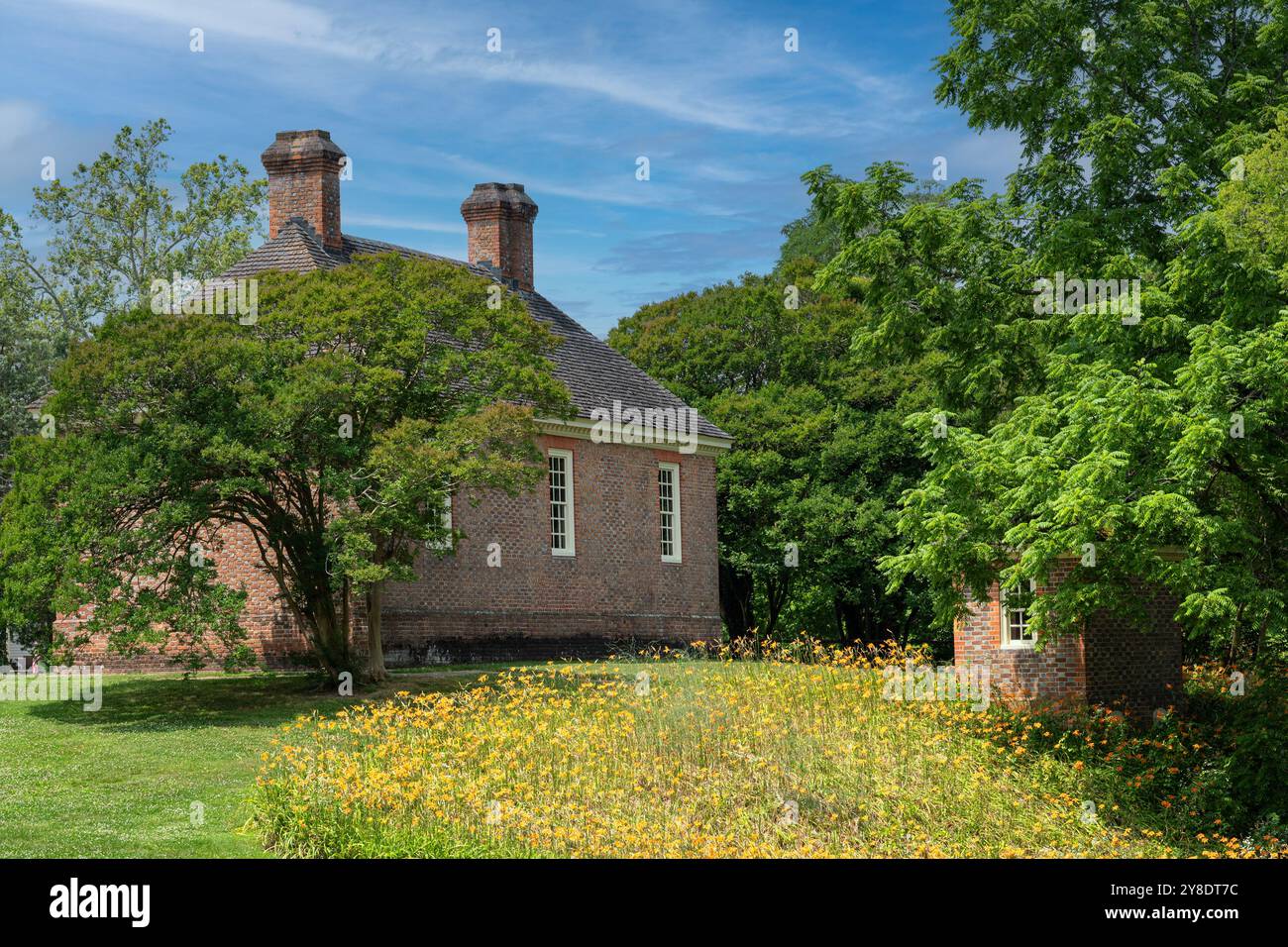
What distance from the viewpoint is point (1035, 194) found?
22438mm

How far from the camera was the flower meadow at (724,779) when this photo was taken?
13102 millimetres

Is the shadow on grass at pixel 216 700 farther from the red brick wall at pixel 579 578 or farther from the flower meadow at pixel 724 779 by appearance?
the red brick wall at pixel 579 578

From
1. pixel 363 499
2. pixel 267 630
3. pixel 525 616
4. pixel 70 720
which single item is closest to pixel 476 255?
pixel 525 616

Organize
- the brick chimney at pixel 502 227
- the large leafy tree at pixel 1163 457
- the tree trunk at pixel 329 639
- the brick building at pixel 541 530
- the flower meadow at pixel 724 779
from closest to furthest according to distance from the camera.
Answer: the flower meadow at pixel 724 779 → the large leafy tree at pixel 1163 457 → the tree trunk at pixel 329 639 → the brick building at pixel 541 530 → the brick chimney at pixel 502 227

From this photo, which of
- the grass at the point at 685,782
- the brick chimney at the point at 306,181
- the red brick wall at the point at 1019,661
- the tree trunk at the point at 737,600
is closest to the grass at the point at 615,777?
the grass at the point at 685,782

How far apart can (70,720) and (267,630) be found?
21.9ft

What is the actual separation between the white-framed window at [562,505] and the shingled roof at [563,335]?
1285mm

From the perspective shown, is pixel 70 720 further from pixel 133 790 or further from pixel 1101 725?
pixel 1101 725

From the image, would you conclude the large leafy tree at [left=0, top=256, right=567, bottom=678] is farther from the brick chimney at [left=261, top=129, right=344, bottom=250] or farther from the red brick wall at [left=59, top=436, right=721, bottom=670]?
the brick chimney at [left=261, top=129, right=344, bottom=250]

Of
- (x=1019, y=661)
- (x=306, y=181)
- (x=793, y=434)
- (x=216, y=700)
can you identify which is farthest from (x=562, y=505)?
(x=1019, y=661)

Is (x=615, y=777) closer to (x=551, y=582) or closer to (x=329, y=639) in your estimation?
(x=329, y=639)

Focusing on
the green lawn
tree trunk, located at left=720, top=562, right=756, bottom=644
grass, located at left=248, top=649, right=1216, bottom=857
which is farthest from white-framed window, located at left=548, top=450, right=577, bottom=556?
tree trunk, located at left=720, top=562, right=756, bottom=644

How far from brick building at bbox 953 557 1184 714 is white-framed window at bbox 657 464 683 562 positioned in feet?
34.8

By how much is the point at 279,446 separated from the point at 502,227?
51.9 ft
